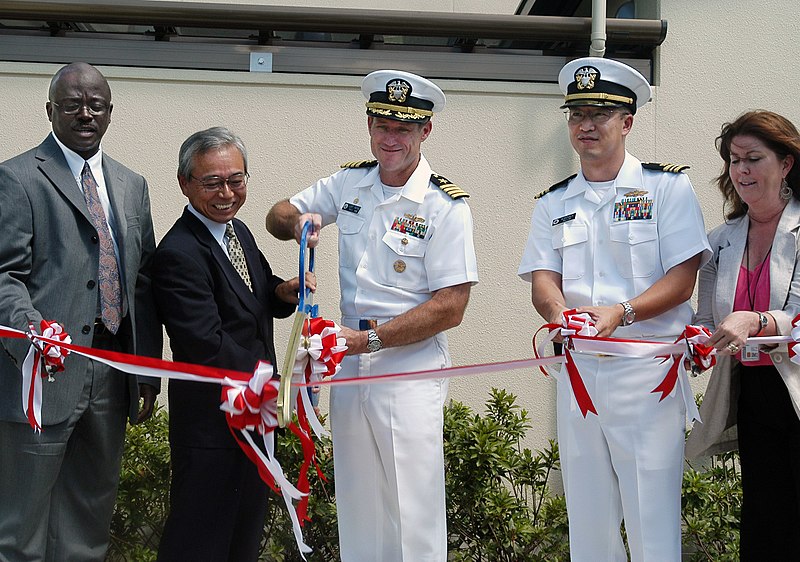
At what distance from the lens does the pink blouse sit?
395 centimetres

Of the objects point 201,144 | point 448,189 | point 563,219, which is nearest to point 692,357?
point 563,219

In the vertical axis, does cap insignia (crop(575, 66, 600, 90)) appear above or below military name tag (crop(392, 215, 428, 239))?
above

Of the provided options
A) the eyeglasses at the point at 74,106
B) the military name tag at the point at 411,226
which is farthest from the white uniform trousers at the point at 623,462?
the eyeglasses at the point at 74,106

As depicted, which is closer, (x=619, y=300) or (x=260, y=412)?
(x=260, y=412)

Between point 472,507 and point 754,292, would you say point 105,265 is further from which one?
point 754,292

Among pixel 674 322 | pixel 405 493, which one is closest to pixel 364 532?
pixel 405 493

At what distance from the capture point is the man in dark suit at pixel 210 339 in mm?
3736

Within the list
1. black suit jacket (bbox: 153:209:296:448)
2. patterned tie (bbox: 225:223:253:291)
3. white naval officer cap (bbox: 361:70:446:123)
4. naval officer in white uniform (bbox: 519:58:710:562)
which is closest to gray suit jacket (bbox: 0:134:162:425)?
black suit jacket (bbox: 153:209:296:448)

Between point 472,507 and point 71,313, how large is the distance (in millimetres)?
2460

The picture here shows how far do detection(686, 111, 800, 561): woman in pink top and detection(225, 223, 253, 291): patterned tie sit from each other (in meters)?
1.88

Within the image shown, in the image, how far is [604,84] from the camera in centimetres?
407

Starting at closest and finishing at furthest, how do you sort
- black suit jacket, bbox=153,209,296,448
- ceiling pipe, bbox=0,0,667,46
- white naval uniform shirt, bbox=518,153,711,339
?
1. black suit jacket, bbox=153,209,296,448
2. white naval uniform shirt, bbox=518,153,711,339
3. ceiling pipe, bbox=0,0,667,46

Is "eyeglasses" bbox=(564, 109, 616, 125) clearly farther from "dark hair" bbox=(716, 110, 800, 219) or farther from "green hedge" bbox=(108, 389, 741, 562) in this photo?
"green hedge" bbox=(108, 389, 741, 562)

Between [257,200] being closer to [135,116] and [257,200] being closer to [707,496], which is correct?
[135,116]
